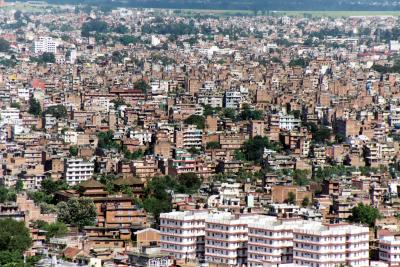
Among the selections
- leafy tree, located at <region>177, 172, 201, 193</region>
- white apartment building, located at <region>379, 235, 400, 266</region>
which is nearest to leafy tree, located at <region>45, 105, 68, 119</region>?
leafy tree, located at <region>177, 172, 201, 193</region>

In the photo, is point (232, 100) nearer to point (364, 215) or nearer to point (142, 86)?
point (142, 86)

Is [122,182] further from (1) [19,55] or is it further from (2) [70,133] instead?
(1) [19,55]

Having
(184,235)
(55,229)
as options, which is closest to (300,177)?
(55,229)

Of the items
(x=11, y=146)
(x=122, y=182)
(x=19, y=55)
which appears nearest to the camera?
(x=122, y=182)

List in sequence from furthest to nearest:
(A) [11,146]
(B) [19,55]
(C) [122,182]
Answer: (B) [19,55] → (A) [11,146] → (C) [122,182]

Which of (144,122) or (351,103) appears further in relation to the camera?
(351,103)

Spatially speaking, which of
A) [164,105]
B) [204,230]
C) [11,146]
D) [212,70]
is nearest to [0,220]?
[204,230]

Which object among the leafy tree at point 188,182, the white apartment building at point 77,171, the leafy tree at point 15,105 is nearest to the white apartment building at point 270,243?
the leafy tree at point 188,182
